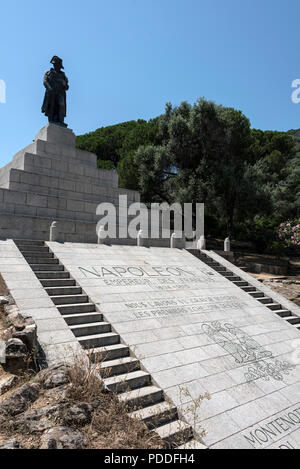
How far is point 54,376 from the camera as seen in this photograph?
477cm

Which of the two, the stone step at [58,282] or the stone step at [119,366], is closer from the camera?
the stone step at [119,366]

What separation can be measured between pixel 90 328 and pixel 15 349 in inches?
87.9

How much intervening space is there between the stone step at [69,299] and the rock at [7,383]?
3166 mm

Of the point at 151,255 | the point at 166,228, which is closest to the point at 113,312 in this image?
the point at 151,255

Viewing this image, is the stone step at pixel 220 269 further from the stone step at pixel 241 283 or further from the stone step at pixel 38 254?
the stone step at pixel 38 254

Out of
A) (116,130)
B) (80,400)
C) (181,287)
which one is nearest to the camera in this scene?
(80,400)

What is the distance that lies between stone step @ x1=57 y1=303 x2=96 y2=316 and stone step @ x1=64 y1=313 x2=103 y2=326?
28 centimetres

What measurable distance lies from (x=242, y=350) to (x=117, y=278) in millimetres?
4512

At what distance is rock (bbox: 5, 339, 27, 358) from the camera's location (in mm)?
5125

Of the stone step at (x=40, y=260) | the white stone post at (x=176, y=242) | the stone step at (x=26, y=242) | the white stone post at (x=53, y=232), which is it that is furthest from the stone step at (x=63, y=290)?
the white stone post at (x=176, y=242)

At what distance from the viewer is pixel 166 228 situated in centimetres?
2012

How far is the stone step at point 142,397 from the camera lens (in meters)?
5.29

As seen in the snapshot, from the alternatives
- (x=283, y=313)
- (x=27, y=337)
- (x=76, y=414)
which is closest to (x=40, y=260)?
(x=27, y=337)
